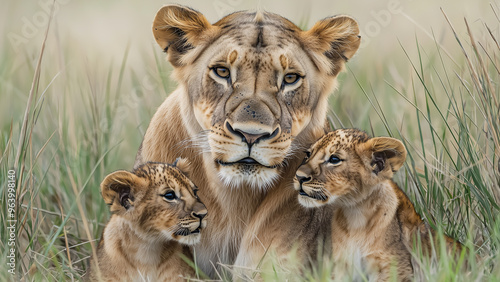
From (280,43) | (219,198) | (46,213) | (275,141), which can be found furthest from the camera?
(46,213)

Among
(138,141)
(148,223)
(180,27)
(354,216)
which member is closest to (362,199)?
(354,216)

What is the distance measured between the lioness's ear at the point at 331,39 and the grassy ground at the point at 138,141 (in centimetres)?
26

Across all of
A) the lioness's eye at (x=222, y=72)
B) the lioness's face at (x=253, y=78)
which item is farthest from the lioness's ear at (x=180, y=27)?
the lioness's eye at (x=222, y=72)

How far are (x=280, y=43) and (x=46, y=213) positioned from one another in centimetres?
166

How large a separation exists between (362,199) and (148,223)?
88cm

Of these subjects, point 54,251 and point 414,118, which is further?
point 414,118

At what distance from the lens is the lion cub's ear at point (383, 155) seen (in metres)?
3.15

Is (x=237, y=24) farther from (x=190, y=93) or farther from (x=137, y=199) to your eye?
(x=137, y=199)

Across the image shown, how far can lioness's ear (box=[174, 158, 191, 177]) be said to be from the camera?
3.40 meters

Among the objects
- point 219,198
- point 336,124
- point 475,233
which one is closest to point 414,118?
point 336,124

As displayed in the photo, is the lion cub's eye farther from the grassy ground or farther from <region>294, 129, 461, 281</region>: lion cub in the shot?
the grassy ground

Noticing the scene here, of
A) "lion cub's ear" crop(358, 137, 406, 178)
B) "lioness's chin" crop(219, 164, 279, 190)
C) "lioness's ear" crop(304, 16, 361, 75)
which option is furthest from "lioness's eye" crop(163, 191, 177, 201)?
"lioness's ear" crop(304, 16, 361, 75)

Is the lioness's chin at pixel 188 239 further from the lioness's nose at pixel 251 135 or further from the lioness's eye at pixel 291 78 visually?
the lioness's eye at pixel 291 78

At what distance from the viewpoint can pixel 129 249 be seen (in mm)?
3242
